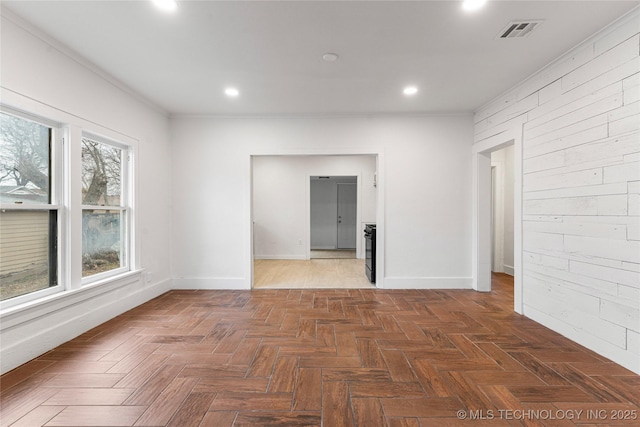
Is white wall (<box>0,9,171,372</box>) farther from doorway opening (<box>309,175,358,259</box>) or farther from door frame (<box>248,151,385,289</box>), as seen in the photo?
doorway opening (<box>309,175,358,259</box>)

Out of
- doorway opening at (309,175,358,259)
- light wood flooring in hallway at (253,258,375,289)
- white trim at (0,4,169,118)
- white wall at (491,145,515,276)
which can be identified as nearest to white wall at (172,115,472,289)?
light wood flooring in hallway at (253,258,375,289)

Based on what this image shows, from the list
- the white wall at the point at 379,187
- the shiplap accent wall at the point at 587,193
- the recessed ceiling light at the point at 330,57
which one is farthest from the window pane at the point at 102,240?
the shiplap accent wall at the point at 587,193

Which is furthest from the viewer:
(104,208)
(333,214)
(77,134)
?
(333,214)

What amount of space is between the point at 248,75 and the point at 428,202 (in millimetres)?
2774

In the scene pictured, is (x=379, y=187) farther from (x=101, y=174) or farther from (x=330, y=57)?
(x=101, y=174)

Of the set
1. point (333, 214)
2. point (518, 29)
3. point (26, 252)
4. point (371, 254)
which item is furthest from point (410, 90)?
point (333, 214)

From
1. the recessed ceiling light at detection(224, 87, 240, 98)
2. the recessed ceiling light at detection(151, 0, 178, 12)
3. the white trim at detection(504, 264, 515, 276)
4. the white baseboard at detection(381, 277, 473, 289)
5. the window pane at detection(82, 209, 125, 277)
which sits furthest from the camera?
the white trim at detection(504, 264, 515, 276)

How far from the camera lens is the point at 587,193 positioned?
7.24 ft

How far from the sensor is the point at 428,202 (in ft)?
12.8

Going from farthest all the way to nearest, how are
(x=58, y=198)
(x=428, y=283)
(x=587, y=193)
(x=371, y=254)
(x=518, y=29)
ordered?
(x=371, y=254)
(x=428, y=283)
(x=58, y=198)
(x=587, y=193)
(x=518, y=29)

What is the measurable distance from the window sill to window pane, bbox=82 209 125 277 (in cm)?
17

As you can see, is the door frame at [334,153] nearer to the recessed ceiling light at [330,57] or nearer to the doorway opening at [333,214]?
the recessed ceiling light at [330,57]

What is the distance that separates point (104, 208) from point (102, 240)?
1.10 ft

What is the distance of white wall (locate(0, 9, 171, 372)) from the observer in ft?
6.36
